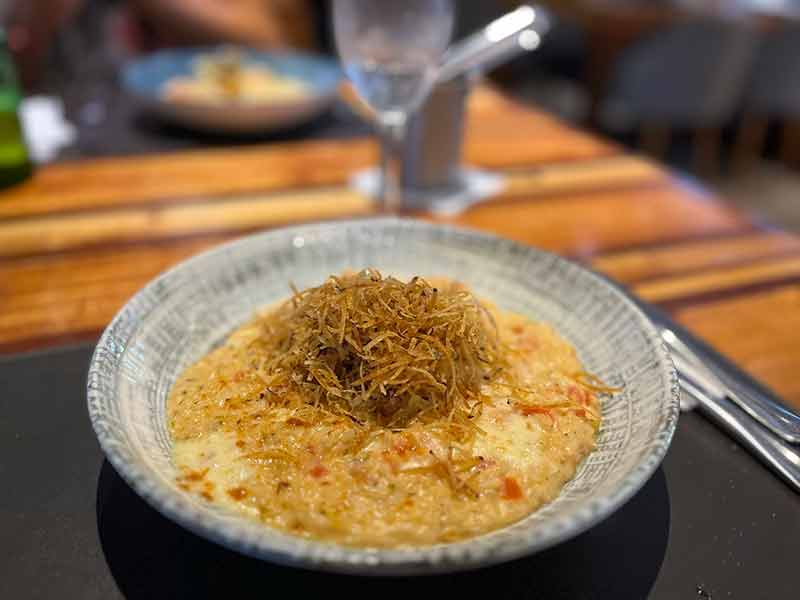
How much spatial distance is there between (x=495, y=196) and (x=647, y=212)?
431mm

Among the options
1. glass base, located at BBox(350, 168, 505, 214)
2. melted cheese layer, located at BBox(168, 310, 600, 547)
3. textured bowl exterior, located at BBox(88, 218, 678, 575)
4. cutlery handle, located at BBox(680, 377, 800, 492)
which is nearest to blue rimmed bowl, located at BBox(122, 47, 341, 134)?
glass base, located at BBox(350, 168, 505, 214)

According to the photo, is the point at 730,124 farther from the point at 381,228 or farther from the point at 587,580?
the point at 587,580

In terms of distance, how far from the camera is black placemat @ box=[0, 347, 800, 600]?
811mm

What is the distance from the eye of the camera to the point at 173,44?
3902mm

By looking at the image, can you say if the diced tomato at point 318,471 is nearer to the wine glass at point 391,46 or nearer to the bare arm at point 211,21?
the wine glass at point 391,46

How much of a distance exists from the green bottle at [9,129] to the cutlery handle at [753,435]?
1.76 m

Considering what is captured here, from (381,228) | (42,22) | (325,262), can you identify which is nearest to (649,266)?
(381,228)

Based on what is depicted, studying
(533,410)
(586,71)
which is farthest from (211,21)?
(533,410)

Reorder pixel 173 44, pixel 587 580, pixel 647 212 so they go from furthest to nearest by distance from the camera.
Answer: pixel 173 44, pixel 647 212, pixel 587 580

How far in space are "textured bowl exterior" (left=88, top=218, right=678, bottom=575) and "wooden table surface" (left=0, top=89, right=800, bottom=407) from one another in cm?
30

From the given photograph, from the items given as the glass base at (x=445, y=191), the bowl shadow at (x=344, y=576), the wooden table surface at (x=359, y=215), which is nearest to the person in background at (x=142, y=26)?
the wooden table surface at (x=359, y=215)

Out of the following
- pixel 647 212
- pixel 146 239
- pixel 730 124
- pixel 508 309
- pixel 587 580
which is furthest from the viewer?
pixel 730 124

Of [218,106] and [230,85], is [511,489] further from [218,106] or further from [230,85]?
[230,85]

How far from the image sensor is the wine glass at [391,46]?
5.58ft
